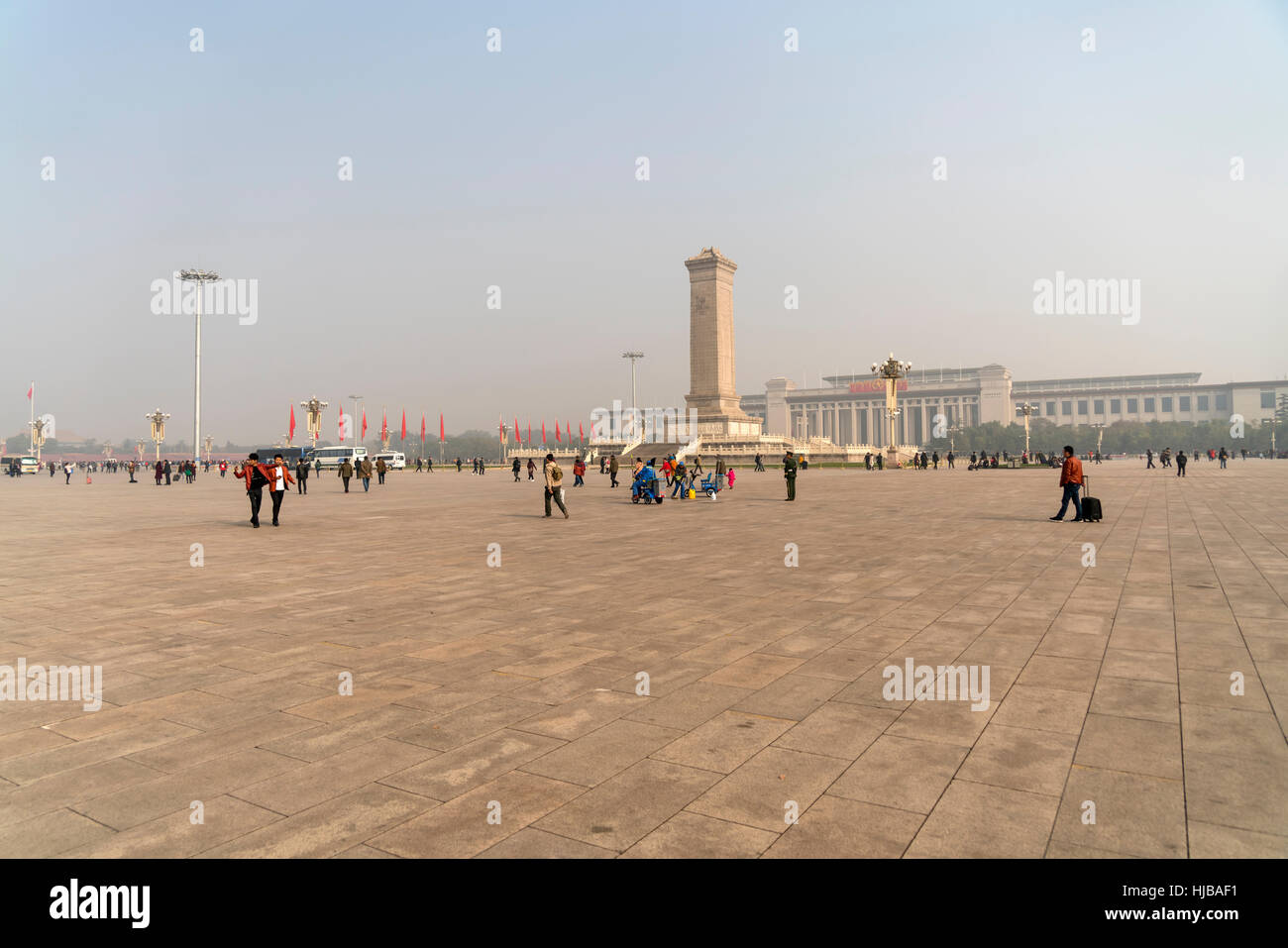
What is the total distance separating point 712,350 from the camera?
91.2m

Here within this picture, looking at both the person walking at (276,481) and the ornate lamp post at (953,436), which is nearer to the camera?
the person walking at (276,481)

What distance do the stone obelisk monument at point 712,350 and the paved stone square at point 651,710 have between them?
78.7 m

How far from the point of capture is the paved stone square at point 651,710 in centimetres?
353

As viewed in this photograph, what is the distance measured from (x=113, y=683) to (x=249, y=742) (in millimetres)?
2099

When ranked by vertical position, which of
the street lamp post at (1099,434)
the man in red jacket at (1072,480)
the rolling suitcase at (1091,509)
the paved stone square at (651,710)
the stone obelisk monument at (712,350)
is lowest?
the paved stone square at (651,710)

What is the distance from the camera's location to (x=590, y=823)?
3.56 metres

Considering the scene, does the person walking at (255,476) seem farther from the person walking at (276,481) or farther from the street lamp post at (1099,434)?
the street lamp post at (1099,434)

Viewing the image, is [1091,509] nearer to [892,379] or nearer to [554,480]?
[554,480]

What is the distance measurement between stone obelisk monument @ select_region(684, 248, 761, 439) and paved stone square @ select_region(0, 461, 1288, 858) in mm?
78693

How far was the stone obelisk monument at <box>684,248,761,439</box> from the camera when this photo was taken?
3541 inches

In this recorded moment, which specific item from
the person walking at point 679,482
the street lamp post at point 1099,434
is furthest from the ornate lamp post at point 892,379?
the street lamp post at point 1099,434

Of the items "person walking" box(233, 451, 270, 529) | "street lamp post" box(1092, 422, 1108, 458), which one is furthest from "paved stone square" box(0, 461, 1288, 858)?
"street lamp post" box(1092, 422, 1108, 458)

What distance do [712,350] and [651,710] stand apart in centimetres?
8786

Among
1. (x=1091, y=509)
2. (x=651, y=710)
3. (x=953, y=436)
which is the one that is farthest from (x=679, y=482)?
(x=953, y=436)
